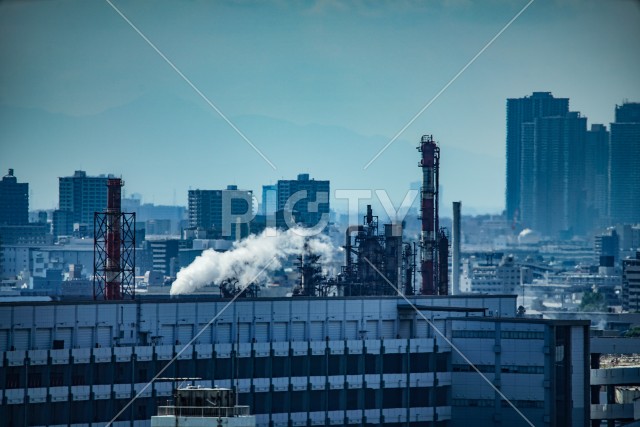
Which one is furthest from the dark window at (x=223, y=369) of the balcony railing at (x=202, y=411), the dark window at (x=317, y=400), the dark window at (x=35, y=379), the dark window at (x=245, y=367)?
the balcony railing at (x=202, y=411)

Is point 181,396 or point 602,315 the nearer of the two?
point 181,396

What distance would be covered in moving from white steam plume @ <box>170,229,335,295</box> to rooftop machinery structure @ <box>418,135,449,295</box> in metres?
13.7

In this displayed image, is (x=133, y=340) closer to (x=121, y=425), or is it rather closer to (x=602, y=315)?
(x=121, y=425)

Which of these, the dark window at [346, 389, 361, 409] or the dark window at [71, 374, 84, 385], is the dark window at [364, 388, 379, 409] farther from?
the dark window at [71, 374, 84, 385]

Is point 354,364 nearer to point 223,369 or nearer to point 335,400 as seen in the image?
point 335,400

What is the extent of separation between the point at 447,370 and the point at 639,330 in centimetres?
7950

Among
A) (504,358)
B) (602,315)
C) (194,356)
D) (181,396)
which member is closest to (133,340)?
(194,356)

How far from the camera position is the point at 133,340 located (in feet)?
237

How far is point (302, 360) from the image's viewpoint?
75812 mm

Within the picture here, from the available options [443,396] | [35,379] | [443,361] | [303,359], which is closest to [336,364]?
[303,359]

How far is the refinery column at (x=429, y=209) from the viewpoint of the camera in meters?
129

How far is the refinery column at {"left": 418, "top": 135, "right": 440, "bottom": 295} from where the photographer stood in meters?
129

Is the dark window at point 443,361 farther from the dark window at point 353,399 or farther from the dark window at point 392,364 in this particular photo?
the dark window at point 353,399

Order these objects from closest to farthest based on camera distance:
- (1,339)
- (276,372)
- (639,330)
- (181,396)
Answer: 1. (181,396)
2. (1,339)
3. (276,372)
4. (639,330)
